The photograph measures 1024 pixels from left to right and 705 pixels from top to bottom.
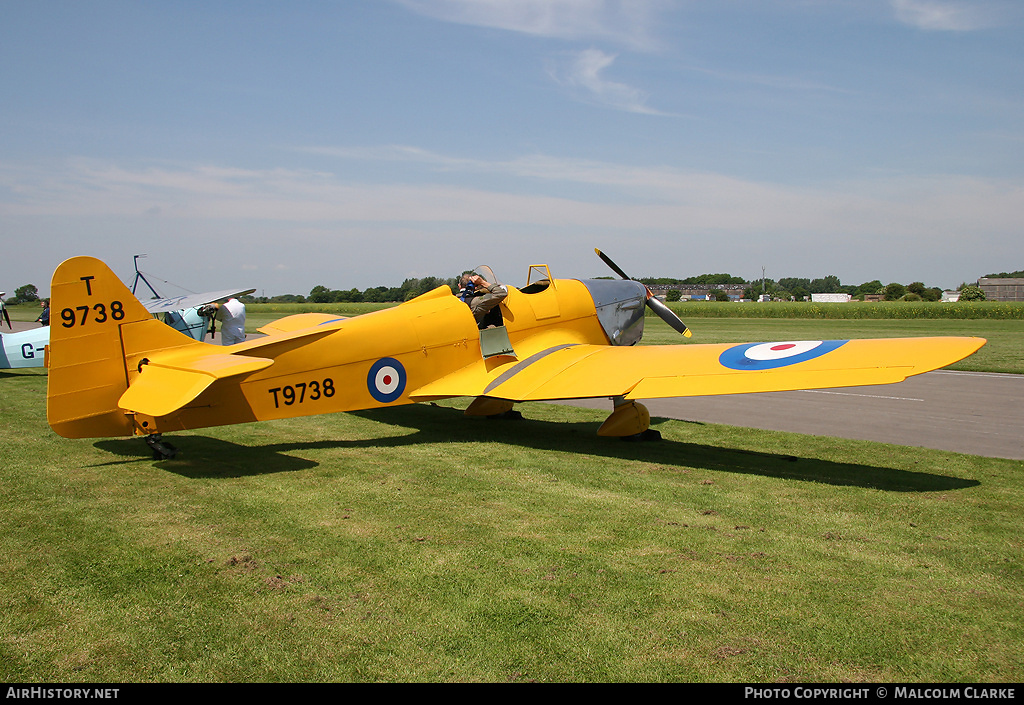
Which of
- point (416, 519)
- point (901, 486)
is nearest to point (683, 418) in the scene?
point (901, 486)

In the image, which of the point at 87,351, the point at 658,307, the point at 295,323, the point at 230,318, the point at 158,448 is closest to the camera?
the point at 87,351

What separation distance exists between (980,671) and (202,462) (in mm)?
6561

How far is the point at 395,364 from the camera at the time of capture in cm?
848

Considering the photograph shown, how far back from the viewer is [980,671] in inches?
127

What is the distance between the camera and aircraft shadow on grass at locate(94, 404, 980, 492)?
6844 mm

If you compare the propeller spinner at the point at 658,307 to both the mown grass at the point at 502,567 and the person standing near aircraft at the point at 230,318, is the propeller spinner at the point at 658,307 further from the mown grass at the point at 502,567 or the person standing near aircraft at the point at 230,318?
the person standing near aircraft at the point at 230,318

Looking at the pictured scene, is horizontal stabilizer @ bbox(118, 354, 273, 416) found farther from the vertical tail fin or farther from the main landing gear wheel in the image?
the main landing gear wheel

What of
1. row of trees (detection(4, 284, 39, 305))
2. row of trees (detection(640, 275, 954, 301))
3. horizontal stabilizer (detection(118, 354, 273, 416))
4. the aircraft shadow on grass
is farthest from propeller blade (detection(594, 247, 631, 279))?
row of trees (detection(4, 284, 39, 305))

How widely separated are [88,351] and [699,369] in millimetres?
6299

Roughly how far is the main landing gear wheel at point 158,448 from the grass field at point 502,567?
12 centimetres

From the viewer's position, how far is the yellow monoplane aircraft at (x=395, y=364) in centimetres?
661

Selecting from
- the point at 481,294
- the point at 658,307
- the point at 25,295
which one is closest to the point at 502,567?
the point at 481,294

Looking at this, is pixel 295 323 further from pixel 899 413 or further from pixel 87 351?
pixel 899 413
